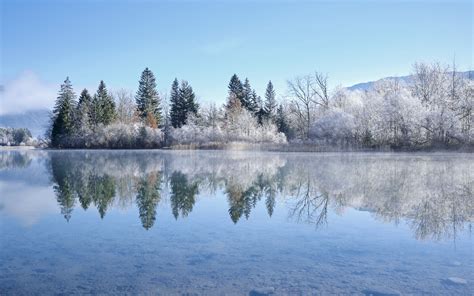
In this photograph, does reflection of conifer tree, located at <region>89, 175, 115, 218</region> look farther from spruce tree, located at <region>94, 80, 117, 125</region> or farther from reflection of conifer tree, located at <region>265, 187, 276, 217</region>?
spruce tree, located at <region>94, 80, 117, 125</region>

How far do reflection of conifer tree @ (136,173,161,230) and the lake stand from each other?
0.03 m

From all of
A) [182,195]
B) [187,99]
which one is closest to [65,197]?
[182,195]

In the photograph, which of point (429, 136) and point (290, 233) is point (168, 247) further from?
point (429, 136)

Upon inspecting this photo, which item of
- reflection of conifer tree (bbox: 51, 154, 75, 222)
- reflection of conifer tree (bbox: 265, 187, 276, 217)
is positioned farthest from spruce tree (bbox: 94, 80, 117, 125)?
reflection of conifer tree (bbox: 265, 187, 276, 217)

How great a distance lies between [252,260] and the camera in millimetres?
4598

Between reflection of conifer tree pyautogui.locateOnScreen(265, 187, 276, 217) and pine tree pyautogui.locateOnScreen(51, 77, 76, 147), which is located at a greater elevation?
pine tree pyautogui.locateOnScreen(51, 77, 76, 147)

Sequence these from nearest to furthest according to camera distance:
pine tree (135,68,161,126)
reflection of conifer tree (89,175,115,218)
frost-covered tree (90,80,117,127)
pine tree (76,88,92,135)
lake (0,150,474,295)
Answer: lake (0,150,474,295), reflection of conifer tree (89,175,115,218), pine tree (76,88,92,135), frost-covered tree (90,80,117,127), pine tree (135,68,161,126)

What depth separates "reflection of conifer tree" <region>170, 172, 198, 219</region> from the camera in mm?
7924

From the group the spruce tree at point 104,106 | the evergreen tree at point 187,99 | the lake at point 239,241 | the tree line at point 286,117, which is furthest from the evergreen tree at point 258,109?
the lake at point 239,241

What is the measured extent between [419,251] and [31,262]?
15.7 feet

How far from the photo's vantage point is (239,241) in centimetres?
553

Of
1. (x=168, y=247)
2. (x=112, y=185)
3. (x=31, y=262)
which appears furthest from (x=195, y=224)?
(x=112, y=185)

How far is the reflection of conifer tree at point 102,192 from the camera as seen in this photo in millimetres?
8305

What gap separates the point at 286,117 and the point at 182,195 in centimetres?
5465
